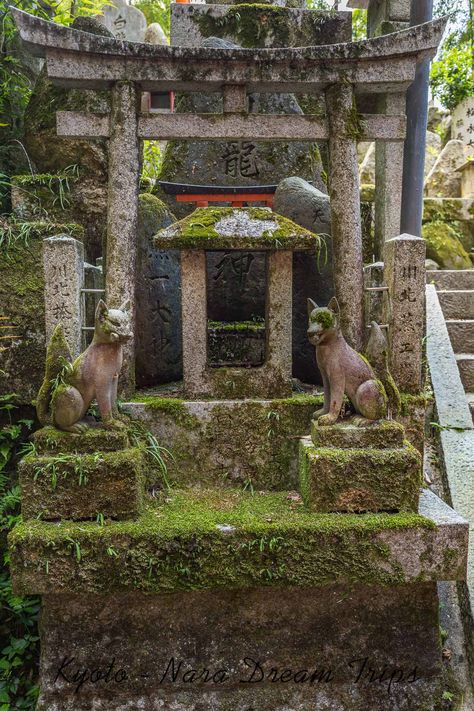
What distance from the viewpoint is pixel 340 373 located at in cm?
377

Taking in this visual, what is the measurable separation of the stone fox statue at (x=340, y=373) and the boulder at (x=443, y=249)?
7.46 metres

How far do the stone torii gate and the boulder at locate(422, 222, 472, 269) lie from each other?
6.07 m

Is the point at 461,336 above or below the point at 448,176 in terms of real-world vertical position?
below

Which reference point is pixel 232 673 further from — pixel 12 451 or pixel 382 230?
pixel 382 230

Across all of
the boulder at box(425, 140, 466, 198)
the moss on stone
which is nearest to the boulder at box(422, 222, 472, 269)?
the boulder at box(425, 140, 466, 198)

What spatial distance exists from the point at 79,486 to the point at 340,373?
182 centimetres

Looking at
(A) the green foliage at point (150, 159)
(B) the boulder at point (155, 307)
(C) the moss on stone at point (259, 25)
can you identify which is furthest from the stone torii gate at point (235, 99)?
(A) the green foliage at point (150, 159)

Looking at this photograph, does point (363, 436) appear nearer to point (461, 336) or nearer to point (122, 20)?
point (461, 336)

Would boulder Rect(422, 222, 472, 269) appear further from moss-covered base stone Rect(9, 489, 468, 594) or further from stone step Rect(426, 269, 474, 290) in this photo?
moss-covered base stone Rect(9, 489, 468, 594)

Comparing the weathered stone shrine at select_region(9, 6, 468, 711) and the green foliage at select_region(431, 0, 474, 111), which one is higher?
the green foliage at select_region(431, 0, 474, 111)

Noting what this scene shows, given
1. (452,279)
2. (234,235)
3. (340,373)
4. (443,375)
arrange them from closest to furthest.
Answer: (340,373) < (234,235) < (443,375) < (452,279)

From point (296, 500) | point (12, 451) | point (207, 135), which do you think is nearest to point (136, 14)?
point (207, 135)

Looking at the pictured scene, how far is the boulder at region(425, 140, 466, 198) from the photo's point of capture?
1340 centimetres

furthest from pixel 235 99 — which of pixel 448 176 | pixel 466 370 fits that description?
pixel 448 176
